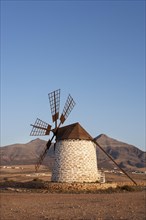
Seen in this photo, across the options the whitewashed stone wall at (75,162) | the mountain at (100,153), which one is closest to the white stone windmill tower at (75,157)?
the whitewashed stone wall at (75,162)

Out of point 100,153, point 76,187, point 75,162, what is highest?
point 75,162

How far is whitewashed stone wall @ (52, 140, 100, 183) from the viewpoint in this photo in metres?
29.2

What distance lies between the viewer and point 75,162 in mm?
29250

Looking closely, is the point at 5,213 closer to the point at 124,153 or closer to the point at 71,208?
the point at 71,208

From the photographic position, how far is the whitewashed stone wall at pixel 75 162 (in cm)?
2925

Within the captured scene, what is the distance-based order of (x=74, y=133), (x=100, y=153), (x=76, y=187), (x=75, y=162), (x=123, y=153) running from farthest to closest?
1. (x=123, y=153)
2. (x=100, y=153)
3. (x=74, y=133)
4. (x=75, y=162)
5. (x=76, y=187)

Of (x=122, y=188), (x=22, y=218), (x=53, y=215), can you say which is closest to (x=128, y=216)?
(x=53, y=215)

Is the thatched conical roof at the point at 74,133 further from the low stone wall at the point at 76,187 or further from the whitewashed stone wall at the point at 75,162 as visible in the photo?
the low stone wall at the point at 76,187

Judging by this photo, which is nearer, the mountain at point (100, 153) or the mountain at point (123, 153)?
the mountain at point (100, 153)

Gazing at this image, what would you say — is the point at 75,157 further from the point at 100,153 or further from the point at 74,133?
the point at 100,153

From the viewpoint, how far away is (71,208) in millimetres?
16609

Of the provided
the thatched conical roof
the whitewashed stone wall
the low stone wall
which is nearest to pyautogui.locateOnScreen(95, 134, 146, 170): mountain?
the thatched conical roof

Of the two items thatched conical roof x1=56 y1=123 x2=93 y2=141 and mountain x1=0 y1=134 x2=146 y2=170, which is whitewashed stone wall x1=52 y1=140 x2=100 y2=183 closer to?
thatched conical roof x1=56 y1=123 x2=93 y2=141

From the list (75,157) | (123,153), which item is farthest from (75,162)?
(123,153)
